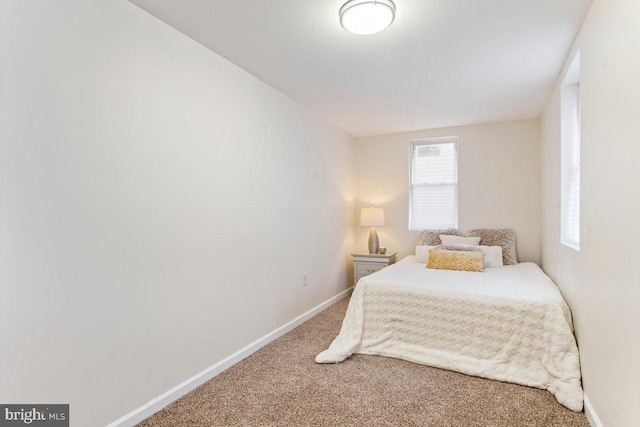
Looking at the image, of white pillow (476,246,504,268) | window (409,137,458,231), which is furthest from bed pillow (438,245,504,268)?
window (409,137,458,231)

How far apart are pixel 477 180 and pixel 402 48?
257cm

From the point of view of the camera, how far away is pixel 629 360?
4.47ft

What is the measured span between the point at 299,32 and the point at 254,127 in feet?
3.01

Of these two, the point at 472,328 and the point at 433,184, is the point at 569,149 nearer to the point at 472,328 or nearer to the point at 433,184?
the point at 472,328

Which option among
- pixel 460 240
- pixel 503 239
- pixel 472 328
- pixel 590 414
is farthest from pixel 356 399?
pixel 503 239

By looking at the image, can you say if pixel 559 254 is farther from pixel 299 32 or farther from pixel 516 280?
pixel 299 32

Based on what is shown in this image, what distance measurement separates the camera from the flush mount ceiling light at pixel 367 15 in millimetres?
1828

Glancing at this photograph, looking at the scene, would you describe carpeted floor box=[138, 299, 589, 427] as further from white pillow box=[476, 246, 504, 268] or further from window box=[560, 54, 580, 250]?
white pillow box=[476, 246, 504, 268]

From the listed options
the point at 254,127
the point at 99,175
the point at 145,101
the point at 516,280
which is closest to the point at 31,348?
the point at 99,175

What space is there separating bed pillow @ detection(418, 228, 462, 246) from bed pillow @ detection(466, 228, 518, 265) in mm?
190

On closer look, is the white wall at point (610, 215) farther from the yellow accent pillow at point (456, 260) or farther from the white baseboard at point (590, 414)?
the yellow accent pillow at point (456, 260)

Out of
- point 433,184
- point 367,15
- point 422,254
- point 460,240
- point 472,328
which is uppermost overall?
point 367,15

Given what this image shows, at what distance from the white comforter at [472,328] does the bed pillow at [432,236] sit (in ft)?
3.96

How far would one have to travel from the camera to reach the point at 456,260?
11.6ft
